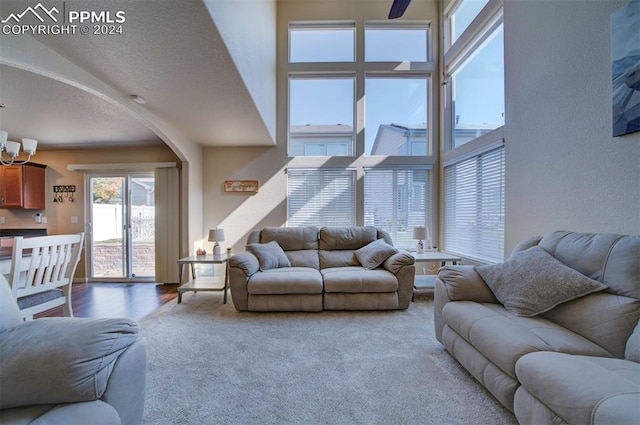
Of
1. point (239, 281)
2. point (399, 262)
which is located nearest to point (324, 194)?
point (399, 262)

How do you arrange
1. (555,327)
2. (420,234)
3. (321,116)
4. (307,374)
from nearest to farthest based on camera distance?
(555,327) → (307,374) → (420,234) → (321,116)

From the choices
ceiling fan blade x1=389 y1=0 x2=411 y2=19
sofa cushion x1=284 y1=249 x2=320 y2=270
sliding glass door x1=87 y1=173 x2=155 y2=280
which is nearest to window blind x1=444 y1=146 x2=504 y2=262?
ceiling fan blade x1=389 y1=0 x2=411 y2=19

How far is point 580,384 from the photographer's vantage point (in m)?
1.06

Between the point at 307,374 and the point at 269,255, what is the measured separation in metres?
1.74

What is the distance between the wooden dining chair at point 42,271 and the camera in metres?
1.93

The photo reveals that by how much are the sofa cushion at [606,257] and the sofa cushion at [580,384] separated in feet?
1.61

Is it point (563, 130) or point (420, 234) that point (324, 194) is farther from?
point (563, 130)

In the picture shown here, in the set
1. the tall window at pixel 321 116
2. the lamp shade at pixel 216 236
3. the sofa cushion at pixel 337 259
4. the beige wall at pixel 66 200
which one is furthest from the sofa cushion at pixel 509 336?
the beige wall at pixel 66 200

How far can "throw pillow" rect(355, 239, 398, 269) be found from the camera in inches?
130

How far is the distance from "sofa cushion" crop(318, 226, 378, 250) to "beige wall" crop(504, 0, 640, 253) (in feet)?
5.60

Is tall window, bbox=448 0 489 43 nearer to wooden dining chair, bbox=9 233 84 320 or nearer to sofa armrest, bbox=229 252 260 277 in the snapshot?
sofa armrest, bbox=229 252 260 277

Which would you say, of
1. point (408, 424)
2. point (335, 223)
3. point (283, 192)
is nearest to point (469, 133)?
point (335, 223)

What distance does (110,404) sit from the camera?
0.99 meters

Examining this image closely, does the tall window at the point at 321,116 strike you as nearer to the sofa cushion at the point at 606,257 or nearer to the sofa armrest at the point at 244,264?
the sofa armrest at the point at 244,264
